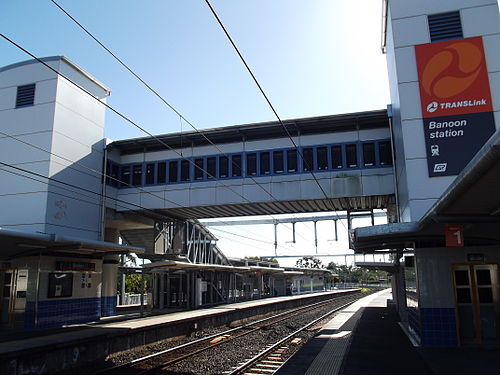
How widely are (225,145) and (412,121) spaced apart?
1034cm

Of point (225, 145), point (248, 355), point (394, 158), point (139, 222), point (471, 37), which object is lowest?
point (248, 355)

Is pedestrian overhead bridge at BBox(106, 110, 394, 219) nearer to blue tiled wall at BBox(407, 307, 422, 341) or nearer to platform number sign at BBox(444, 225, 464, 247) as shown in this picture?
blue tiled wall at BBox(407, 307, 422, 341)

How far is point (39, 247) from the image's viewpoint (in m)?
14.9

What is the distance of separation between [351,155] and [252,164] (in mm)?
5023

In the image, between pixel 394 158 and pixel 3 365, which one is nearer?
pixel 3 365

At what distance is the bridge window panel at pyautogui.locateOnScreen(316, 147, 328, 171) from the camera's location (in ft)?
70.4

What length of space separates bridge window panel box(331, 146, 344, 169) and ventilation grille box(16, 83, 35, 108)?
1470 cm

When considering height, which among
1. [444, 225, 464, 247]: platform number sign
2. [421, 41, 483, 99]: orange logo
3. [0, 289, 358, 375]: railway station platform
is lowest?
[0, 289, 358, 375]: railway station platform

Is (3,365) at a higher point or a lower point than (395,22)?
lower

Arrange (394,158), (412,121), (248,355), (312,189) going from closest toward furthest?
(248,355) < (412,121) < (394,158) < (312,189)

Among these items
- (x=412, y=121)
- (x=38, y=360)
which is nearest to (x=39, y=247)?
(x=38, y=360)

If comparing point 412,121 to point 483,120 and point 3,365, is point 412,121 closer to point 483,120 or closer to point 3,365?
point 483,120

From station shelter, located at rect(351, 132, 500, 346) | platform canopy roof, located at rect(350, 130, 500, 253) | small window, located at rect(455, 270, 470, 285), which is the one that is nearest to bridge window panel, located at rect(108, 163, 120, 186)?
station shelter, located at rect(351, 132, 500, 346)

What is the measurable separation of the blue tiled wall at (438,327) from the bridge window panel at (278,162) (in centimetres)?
1108
